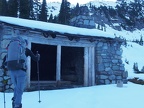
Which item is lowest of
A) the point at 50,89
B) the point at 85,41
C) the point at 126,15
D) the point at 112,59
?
the point at 50,89

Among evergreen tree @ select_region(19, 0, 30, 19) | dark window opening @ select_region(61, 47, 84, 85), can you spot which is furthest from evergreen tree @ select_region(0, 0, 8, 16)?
dark window opening @ select_region(61, 47, 84, 85)

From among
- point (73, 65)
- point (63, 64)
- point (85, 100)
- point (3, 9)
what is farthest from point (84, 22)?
point (3, 9)

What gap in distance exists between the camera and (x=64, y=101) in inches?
275

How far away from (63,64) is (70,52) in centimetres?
86

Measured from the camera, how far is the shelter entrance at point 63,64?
11828 mm

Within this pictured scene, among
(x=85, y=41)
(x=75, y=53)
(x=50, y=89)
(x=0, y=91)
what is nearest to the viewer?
(x=0, y=91)

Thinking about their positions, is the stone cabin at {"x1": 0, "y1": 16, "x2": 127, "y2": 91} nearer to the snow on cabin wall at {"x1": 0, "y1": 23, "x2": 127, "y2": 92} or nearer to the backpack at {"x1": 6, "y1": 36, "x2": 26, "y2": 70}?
the snow on cabin wall at {"x1": 0, "y1": 23, "x2": 127, "y2": 92}

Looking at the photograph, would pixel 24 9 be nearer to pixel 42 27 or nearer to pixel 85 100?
pixel 42 27

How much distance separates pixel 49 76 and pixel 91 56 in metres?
3.47

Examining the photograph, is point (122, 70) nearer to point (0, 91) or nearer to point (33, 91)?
point (33, 91)

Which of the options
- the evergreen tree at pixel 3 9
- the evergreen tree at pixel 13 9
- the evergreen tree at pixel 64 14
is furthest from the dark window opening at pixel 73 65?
the evergreen tree at pixel 64 14

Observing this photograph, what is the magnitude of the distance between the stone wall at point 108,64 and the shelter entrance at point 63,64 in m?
0.97

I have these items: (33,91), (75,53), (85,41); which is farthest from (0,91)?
(75,53)

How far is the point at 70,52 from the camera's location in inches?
498
